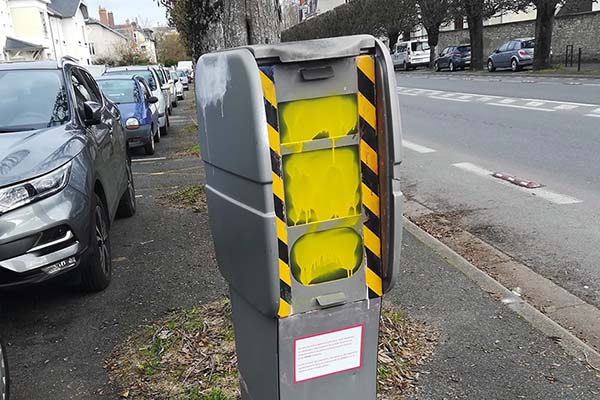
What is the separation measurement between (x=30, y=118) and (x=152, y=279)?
1.72m

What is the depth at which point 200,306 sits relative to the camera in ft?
13.7

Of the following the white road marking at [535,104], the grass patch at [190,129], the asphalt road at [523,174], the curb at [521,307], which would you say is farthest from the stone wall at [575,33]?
the curb at [521,307]

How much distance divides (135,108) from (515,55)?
2481cm

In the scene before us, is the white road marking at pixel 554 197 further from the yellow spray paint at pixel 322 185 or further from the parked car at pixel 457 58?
the parked car at pixel 457 58

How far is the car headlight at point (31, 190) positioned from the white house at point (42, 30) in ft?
A: 114

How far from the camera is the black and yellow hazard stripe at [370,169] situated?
2.09 m

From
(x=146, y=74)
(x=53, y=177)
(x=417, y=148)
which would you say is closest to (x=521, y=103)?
(x=417, y=148)

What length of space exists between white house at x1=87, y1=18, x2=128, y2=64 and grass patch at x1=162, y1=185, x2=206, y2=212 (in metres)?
60.3

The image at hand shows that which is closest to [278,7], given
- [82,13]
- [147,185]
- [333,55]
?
[333,55]

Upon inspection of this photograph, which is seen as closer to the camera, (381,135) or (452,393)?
(381,135)

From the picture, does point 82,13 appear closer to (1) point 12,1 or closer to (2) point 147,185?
(1) point 12,1

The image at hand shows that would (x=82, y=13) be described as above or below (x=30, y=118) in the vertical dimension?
above

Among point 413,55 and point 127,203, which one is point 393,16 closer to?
point 413,55

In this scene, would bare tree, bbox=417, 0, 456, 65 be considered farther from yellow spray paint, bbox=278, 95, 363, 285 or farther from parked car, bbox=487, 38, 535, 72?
yellow spray paint, bbox=278, 95, 363, 285
